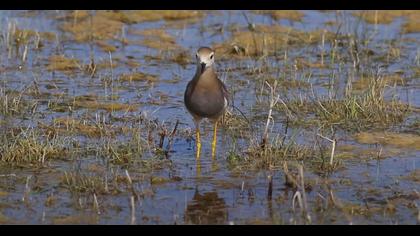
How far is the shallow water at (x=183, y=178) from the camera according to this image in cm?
704

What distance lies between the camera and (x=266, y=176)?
8086 millimetres

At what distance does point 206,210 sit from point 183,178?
3.17ft

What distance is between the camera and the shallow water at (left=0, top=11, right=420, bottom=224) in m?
7.04

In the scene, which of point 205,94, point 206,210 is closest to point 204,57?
point 205,94

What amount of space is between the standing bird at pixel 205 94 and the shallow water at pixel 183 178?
36cm

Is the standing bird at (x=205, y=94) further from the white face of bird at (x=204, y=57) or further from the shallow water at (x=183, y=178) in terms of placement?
the shallow water at (x=183, y=178)

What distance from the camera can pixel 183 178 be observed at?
8.14 meters

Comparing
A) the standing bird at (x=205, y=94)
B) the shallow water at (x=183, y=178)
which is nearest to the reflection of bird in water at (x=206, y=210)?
the shallow water at (x=183, y=178)

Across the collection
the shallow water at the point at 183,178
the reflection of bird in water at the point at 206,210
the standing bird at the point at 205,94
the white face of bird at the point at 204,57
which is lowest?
the reflection of bird in water at the point at 206,210

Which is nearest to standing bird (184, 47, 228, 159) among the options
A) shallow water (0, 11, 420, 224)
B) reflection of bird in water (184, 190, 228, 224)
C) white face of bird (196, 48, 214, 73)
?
white face of bird (196, 48, 214, 73)

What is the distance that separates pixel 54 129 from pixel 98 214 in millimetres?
2554

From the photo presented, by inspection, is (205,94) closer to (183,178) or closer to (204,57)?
(204,57)

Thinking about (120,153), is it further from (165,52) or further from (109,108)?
(165,52)

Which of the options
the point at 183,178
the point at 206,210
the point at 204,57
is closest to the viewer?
the point at 206,210
